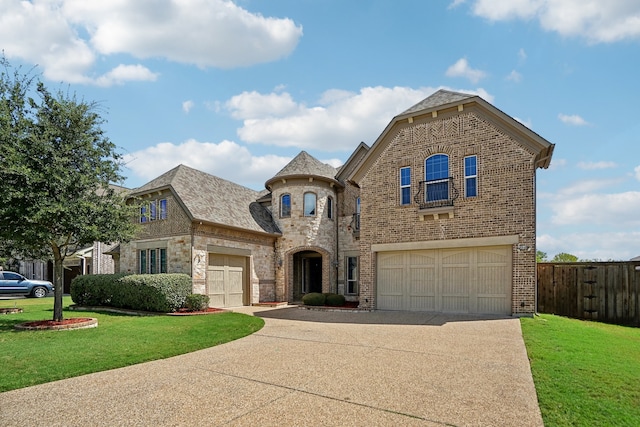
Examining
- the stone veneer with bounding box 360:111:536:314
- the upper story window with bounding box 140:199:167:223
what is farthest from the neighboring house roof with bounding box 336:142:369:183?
the upper story window with bounding box 140:199:167:223

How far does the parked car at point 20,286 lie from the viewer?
74.3ft

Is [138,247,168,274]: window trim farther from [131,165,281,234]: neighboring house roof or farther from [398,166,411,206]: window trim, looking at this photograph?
[398,166,411,206]: window trim

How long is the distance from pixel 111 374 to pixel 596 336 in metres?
10.2

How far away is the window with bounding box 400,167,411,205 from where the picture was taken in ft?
49.0

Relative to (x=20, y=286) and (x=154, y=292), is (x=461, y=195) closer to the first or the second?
(x=154, y=292)

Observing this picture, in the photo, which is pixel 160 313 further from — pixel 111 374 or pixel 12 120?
pixel 111 374

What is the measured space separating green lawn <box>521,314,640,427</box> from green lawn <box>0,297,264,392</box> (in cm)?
615

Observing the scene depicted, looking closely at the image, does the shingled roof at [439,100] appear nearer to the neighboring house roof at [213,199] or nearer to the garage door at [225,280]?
the neighboring house roof at [213,199]

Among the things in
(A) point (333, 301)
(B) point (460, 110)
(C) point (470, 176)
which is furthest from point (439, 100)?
(A) point (333, 301)

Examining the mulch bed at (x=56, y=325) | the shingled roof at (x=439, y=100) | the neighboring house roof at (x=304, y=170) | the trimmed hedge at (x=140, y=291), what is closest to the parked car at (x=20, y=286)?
the trimmed hedge at (x=140, y=291)

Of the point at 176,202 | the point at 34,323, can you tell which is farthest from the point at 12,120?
the point at 176,202

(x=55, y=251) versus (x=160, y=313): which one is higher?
(x=55, y=251)

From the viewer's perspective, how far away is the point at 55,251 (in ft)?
38.0

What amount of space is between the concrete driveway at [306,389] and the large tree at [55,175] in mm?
5941
